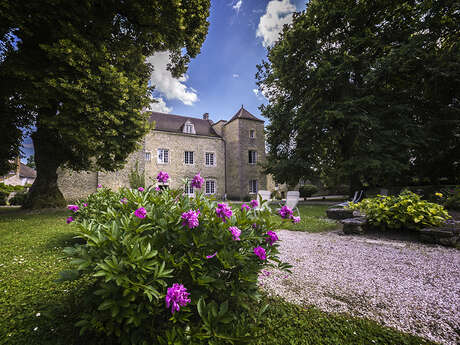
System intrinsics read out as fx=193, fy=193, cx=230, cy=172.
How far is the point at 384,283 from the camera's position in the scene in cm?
254

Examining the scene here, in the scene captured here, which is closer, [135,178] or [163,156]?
[135,178]

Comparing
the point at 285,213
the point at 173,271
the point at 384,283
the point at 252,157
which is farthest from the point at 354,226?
the point at 252,157

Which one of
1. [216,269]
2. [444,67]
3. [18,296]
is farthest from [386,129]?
[18,296]

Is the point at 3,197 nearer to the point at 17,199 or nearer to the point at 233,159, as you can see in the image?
the point at 17,199

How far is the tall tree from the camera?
21.0 feet

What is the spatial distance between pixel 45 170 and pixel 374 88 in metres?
18.9

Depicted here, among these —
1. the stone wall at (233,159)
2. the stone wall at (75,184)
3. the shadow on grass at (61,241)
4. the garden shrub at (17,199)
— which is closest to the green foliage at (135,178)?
the stone wall at (75,184)

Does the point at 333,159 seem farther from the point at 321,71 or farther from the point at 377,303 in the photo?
the point at 377,303

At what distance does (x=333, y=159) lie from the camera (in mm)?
16453

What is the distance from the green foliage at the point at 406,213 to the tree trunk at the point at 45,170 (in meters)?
12.6

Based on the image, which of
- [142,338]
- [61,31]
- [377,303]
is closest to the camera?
[142,338]

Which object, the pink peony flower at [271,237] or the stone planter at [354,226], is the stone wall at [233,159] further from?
the pink peony flower at [271,237]

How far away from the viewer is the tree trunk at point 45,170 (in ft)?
28.7

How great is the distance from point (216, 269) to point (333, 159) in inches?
691
